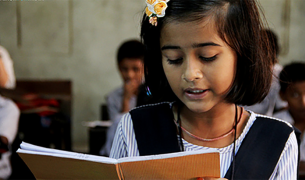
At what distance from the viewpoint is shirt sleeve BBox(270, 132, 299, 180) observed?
108cm

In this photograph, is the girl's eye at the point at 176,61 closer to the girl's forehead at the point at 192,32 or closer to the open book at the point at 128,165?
the girl's forehead at the point at 192,32

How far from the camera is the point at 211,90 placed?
3.38 ft

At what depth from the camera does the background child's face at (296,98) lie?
8.05 feet

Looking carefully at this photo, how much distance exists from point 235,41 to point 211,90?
0.17 meters

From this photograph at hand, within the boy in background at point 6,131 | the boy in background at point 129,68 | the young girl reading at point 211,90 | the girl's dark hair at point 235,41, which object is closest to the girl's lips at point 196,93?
the young girl reading at point 211,90

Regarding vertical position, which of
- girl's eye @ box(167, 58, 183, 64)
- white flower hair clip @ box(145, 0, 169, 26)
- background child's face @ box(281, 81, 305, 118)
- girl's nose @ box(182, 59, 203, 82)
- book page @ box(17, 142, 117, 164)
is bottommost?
background child's face @ box(281, 81, 305, 118)

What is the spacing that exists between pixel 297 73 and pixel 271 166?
5.42 ft

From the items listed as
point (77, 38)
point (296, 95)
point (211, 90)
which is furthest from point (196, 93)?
point (77, 38)

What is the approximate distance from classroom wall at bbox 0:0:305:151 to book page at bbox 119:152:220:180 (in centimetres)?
457

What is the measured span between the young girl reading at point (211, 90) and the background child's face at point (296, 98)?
134 cm

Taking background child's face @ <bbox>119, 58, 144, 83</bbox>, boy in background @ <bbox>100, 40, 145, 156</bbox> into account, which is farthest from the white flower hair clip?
background child's face @ <bbox>119, 58, 144, 83</bbox>

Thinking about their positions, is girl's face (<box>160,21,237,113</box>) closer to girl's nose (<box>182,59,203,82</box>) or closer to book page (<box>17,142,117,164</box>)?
girl's nose (<box>182,59,203,82</box>)

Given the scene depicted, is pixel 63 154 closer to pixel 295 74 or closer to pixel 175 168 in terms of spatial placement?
pixel 175 168

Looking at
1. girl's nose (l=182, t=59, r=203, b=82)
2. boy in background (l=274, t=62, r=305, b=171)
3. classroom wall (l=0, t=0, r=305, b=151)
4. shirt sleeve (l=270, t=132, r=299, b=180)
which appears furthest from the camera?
classroom wall (l=0, t=0, r=305, b=151)
